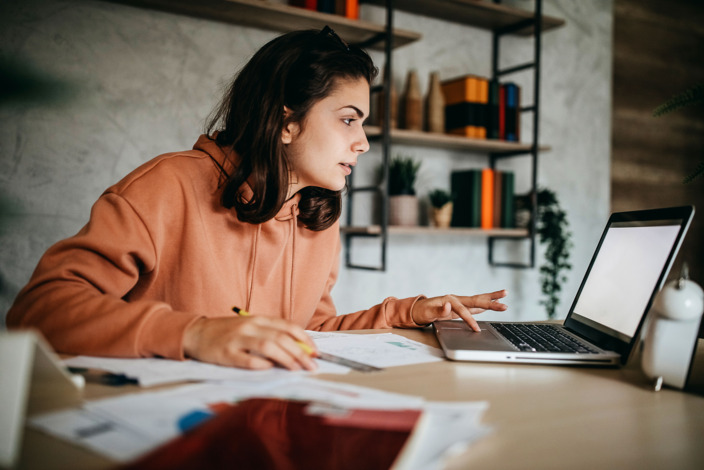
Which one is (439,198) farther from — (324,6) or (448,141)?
(324,6)

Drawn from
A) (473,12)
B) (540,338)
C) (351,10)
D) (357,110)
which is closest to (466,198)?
(473,12)

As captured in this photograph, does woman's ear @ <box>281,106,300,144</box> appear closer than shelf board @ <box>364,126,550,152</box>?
Yes

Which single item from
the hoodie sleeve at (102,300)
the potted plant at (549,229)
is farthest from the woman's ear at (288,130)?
the potted plant at (549,229)

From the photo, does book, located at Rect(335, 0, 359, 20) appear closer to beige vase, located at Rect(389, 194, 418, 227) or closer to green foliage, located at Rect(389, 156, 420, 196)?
green foliage, located at Rect(389, 156, 420, 196)

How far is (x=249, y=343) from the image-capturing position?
29.6 inches

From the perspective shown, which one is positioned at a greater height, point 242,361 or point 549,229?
point 549,229

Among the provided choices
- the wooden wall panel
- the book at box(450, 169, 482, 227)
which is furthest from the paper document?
the wooden wall panel

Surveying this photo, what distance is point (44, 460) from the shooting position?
1.52 feet

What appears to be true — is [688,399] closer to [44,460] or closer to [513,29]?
[44,460]

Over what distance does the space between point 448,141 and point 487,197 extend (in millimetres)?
387

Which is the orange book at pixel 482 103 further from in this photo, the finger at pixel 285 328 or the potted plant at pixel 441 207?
the finger at pixel 285 328

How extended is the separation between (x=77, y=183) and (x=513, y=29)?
2.35 m

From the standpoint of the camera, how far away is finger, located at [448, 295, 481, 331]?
43.6 inches

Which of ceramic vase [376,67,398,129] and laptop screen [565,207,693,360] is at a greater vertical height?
ceramic vase [376,67,398,129]
